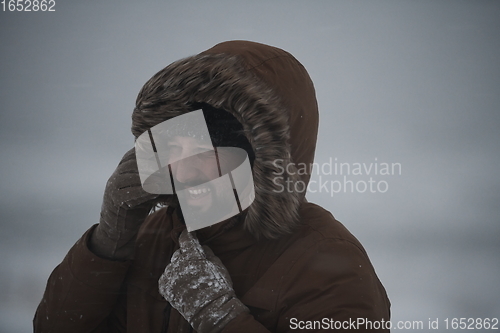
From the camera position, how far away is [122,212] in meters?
0.78

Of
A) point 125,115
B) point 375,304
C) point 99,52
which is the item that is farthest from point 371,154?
point 99,52

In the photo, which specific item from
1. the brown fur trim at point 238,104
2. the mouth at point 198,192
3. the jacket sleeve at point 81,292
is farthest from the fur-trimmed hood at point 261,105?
the jacket sleeve at point 81,292

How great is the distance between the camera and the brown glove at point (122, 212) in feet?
2.52

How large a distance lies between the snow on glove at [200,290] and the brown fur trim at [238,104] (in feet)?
0.51

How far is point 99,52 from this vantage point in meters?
1.21

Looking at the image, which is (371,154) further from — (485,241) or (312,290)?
(312,290)

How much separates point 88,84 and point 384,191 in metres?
1.05

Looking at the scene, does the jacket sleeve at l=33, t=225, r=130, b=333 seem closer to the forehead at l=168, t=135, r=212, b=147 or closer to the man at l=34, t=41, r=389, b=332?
the man at l=34, t=41, r=389, b=332

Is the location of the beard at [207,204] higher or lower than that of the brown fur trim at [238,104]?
lower

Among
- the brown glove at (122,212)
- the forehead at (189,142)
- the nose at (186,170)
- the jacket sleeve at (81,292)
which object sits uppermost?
the forehead at (189,142)

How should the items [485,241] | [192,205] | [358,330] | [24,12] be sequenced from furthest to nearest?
[485,241] < [24,12] < [192,205] < [358,330]

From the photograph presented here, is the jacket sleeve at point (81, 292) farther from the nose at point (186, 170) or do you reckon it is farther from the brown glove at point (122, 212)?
the nose at point (186, 170)

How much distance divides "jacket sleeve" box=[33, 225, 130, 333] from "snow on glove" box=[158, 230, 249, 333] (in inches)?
6.5

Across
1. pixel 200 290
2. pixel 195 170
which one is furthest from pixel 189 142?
pixel 200 290
